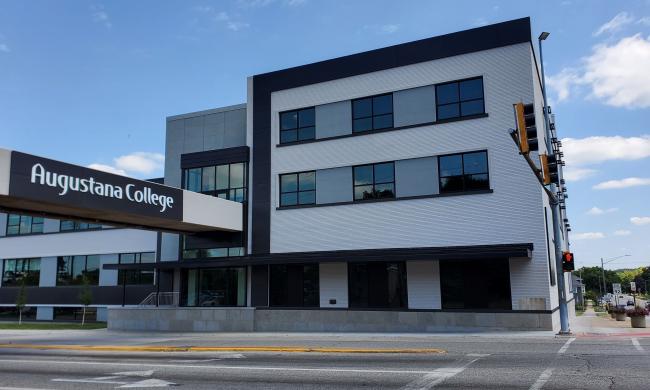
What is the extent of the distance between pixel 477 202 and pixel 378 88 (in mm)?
7715

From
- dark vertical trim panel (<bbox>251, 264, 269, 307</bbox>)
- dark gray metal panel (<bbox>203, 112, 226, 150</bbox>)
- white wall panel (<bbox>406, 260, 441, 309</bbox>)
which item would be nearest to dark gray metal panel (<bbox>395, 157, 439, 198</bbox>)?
white wall panel (<bbox>406, 260, 441, 309</bbox>)

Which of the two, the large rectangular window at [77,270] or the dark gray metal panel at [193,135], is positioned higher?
the dark gray metal panel at [193,135]

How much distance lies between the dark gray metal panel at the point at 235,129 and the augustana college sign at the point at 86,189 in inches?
282

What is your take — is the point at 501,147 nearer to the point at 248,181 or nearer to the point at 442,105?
the point at 442,105

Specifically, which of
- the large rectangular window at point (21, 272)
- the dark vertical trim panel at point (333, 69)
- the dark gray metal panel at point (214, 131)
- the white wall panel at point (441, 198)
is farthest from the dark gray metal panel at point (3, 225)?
the white wall panel at point (441, 198)

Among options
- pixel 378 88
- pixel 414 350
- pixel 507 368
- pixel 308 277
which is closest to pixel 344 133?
pixel 378 88

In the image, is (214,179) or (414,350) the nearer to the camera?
(414,350)

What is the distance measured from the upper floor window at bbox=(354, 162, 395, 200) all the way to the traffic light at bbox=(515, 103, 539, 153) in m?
13.1

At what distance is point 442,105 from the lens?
1029 inches

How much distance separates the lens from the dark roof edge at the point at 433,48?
81.7 ft

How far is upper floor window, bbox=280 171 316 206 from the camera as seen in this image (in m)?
28.7

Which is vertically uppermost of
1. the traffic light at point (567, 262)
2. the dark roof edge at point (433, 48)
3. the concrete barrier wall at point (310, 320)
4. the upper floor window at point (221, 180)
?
the dark roof edge at point (433, 48)

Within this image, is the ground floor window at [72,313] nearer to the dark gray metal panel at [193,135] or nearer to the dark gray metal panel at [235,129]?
the dark gray metal panel at [193,135]

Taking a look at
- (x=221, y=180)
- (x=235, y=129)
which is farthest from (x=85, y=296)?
(x=235, y=129)
